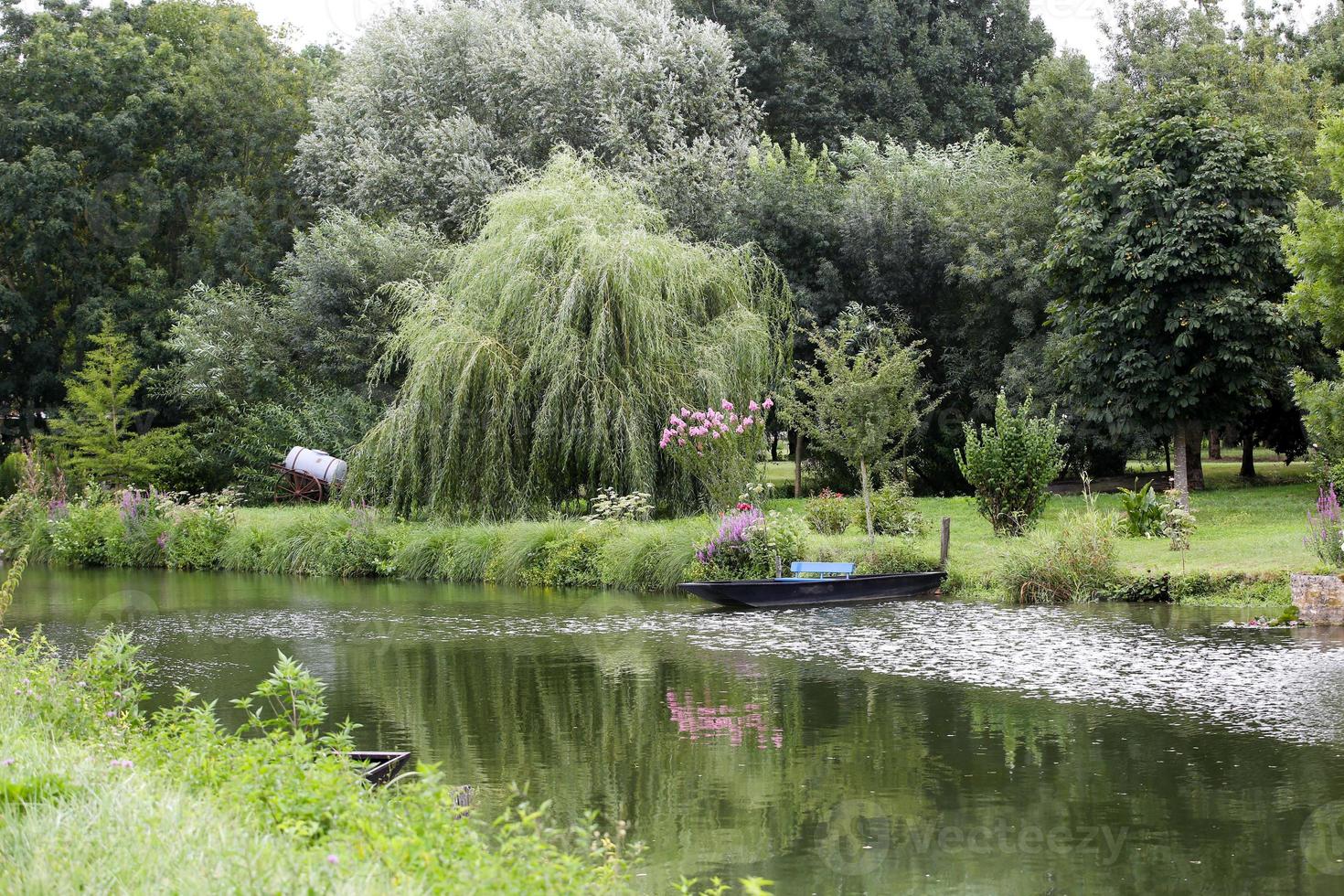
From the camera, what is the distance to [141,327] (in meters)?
38.1

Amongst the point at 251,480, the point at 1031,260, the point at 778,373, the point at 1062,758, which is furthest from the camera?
the point at 251,480

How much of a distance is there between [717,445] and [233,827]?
52.5 feet

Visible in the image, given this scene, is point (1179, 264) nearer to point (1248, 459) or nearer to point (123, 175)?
point (1248, 459)

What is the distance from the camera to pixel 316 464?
29.8 m

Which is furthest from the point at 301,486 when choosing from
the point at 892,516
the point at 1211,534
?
the point at 1211,534

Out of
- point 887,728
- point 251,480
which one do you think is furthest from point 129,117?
point 887,728

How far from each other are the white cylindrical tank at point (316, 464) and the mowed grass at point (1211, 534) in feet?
31.4

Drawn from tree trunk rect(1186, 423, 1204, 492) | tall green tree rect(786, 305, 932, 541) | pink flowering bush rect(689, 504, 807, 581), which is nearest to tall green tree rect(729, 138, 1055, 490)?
tree trunk rect(1186, 423, 1204, 492)

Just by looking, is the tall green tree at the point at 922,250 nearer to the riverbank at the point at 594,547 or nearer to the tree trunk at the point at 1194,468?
the riverbank at the point at 594,547

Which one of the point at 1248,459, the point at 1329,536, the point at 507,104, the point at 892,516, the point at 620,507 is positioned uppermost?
the point at 507,104

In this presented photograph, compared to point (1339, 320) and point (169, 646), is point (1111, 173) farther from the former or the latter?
point (169, 646)

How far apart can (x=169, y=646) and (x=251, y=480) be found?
16976 millimetres

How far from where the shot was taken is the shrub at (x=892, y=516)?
2059cm

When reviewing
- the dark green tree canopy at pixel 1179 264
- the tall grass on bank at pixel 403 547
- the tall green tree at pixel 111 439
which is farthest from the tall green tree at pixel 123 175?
the dark green tree canopy at pixel 1179 264
